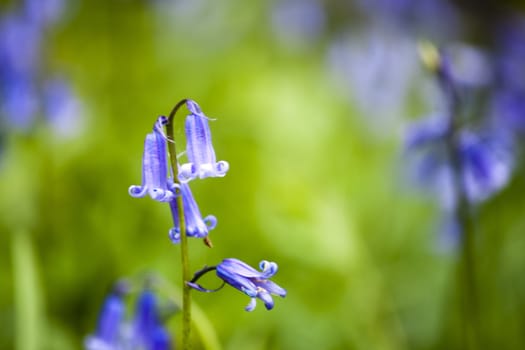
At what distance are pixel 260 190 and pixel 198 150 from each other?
96.6 inches

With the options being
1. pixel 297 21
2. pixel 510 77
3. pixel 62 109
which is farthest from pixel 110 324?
pixel 297 21

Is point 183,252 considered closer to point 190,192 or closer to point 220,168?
point 190,192

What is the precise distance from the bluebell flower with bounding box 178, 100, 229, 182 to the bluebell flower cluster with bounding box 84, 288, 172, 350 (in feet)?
1.96

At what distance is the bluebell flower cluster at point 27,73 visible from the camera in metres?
3.78

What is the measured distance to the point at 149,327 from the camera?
193cm

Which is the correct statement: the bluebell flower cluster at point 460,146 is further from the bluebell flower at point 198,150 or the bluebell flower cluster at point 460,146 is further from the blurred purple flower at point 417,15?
the blurred purple flower at point 417,15

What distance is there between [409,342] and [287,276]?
2.11 ft

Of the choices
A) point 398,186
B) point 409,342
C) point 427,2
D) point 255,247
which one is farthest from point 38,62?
point 427,2

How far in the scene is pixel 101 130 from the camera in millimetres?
4637

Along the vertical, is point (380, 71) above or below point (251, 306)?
above

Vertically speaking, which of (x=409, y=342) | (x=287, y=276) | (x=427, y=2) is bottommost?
(x=409, y=342)

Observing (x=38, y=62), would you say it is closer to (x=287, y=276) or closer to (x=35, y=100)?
(x=35, y=100)

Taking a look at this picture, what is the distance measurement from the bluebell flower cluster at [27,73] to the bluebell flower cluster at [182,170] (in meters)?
2.34

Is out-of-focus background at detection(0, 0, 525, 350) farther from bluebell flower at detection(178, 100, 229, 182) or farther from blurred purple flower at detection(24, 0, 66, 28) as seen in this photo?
bluebell flower at detection(178, 100, 229, 182)
